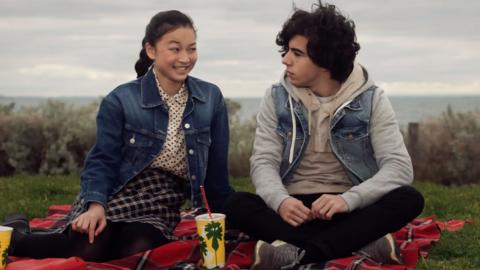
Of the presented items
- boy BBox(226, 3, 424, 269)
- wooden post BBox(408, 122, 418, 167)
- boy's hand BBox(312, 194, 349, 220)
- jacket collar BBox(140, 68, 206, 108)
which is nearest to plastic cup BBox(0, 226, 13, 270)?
jacket collar BBox(140, 68, 206, 108)

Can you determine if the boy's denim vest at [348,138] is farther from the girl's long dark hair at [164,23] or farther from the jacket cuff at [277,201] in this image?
the girl's long dark hair at [164,23]

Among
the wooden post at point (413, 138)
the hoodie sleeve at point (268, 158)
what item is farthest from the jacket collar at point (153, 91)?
the wooden post at point (413, 138)

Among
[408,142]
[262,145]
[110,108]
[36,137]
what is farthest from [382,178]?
[36,137]

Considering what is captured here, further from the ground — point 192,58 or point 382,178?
point 192,58

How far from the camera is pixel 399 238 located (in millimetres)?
4617

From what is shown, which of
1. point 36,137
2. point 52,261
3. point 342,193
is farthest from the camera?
point 36,137

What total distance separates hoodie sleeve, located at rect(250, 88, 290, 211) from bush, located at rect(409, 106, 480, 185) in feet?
15.5

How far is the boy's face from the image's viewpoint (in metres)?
4.15

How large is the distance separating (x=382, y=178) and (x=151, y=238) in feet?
3.93

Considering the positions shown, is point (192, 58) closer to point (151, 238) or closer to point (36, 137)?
point (151, 238)

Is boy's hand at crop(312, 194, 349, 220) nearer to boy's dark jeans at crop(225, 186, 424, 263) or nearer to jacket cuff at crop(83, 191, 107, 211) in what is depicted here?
boy's dark jeans at crop(225, 186, 424, 263)

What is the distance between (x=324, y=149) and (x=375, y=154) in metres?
0.27

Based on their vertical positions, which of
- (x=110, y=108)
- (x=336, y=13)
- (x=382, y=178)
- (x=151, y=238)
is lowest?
(x=151, y=238)

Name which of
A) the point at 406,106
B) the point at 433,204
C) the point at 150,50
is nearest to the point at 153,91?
the point at 150,50
